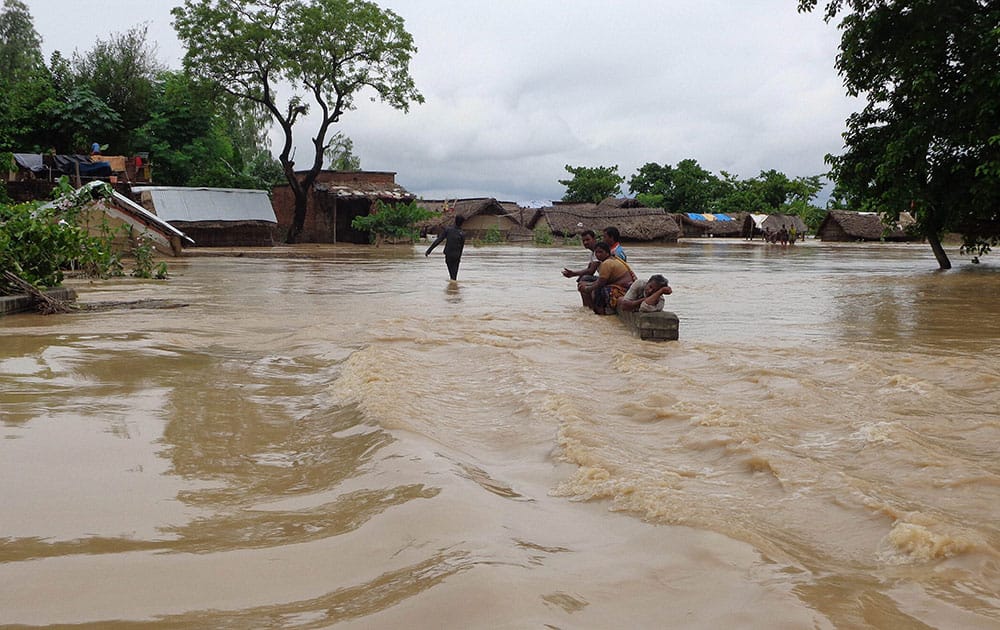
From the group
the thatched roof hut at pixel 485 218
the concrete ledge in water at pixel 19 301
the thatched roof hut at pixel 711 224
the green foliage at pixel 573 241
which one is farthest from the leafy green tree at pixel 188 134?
the thatched roof hut at pixel 711 224

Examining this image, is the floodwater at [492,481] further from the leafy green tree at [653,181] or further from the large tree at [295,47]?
the leafy green tree at [653,181]

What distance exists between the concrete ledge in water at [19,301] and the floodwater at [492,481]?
135 cm

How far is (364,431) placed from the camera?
15.1ft

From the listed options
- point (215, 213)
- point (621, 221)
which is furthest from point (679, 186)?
point (215, 213)

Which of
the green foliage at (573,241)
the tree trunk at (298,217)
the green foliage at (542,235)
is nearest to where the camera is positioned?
the tree trunk at (298,217)

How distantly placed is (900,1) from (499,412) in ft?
52.0

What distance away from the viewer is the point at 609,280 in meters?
10.8

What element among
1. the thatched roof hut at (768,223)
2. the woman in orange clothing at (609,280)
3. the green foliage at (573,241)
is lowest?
the woman in orange clothing at (609,280)

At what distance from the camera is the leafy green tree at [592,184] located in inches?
2379

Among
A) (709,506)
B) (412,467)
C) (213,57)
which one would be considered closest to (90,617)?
(412,467)

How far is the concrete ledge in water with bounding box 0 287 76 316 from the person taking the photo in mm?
9516

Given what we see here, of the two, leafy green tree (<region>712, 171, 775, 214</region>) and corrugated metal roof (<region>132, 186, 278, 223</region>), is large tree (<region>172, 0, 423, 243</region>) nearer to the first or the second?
corrugated metal roof (<region>132, 186, 278, 223</region>)

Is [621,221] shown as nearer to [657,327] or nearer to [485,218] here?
[485,218]

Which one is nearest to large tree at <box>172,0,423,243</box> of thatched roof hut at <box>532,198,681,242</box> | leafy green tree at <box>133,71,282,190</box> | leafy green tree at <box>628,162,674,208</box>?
leafy green tree at <box>133,71,282,190</box>
